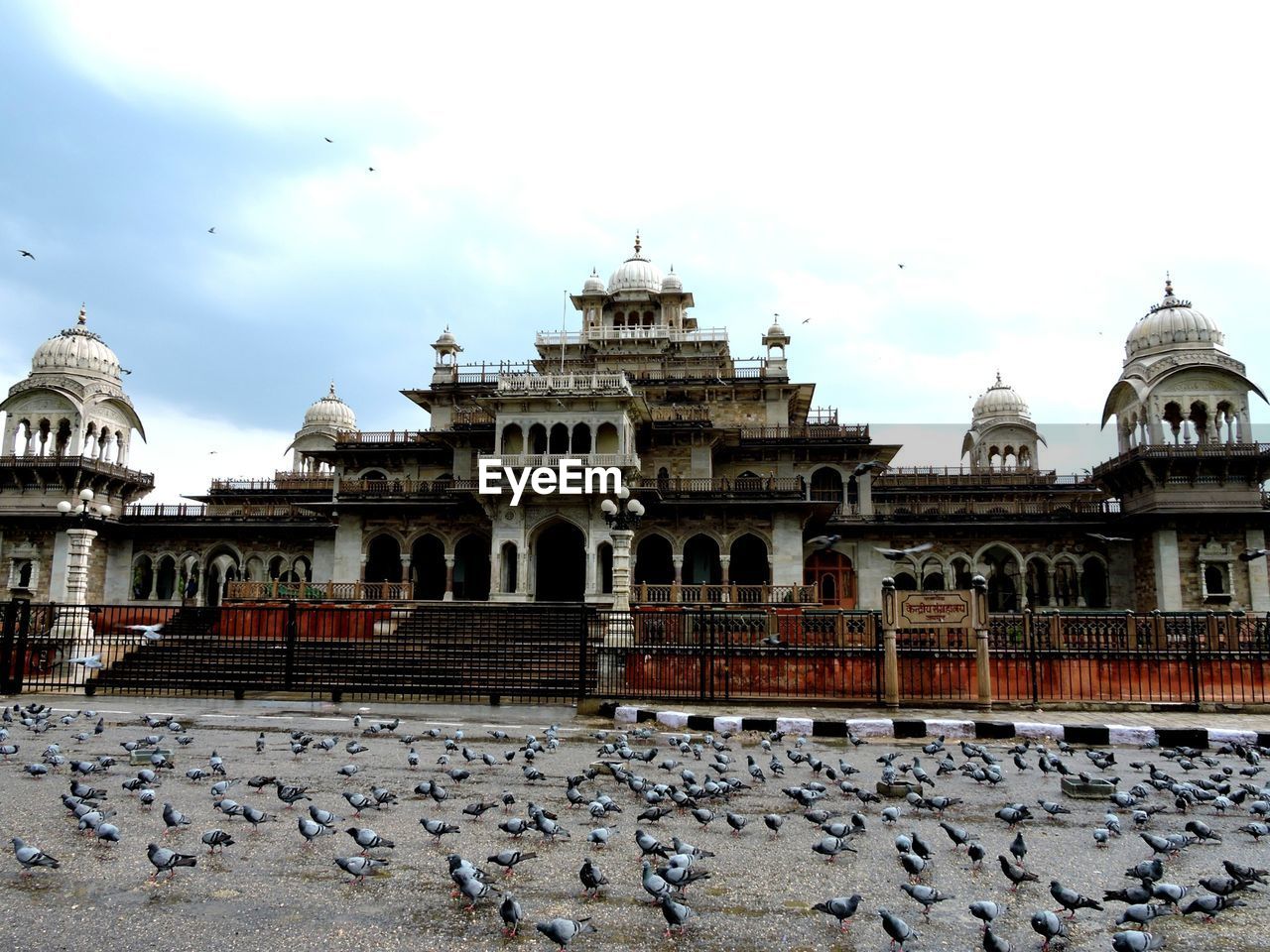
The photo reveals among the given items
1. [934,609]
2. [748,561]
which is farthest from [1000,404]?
[934,609]

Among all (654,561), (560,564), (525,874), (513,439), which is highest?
(513,439)

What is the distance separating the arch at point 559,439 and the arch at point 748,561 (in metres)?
7.62

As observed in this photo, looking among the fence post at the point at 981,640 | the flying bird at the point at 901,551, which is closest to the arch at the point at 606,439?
the flying bird at the point at 901,551

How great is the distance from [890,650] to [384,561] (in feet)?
86.4

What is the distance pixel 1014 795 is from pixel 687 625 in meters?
10.1

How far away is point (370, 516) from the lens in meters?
33.7

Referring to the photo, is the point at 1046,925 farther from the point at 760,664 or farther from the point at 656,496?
the point at 656,496

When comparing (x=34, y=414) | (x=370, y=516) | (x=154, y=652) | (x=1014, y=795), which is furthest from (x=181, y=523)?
(x=1014, y=795)

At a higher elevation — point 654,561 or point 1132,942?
point 654,561

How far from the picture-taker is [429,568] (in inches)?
1399

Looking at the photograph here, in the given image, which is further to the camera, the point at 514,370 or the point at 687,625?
the point at 514,370

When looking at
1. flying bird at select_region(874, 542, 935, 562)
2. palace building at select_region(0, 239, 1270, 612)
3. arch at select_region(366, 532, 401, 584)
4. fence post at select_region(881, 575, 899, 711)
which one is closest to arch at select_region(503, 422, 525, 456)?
palace building at select_region(0, 239, 1270, 612)

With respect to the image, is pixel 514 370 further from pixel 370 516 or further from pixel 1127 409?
pixel 1127 409

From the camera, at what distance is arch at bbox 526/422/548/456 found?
31.2 meters
